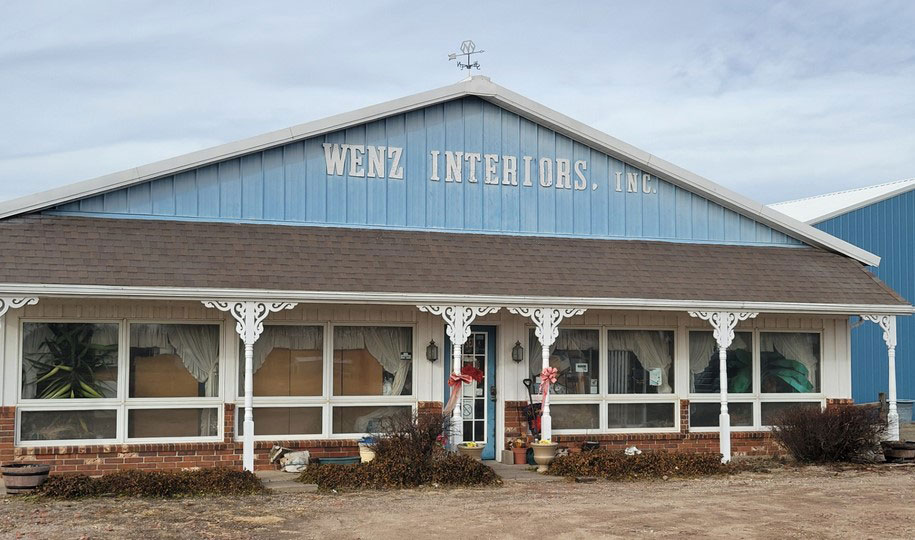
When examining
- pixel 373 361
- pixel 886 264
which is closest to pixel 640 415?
pixel 373 361

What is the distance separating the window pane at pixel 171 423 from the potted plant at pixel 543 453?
4.39 meters

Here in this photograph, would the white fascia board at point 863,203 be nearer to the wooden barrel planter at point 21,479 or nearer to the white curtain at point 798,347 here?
the white curtain at point 798,347

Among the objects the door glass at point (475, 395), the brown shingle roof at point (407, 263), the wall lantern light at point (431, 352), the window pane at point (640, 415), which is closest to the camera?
the brown shingle roof at point (407, 263)

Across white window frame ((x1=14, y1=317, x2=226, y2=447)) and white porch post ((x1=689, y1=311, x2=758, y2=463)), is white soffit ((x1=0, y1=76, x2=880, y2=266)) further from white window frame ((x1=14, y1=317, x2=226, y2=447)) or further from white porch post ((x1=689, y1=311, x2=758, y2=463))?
white porch post ((x1=689, y1=311, x2=758, y2=463))

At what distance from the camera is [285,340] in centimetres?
1516

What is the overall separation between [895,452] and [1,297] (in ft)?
41.8

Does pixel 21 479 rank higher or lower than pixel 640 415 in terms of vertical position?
lower

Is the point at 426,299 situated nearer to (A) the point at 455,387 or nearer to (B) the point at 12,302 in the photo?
(A) the point at 455,387

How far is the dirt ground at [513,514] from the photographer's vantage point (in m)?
10.3

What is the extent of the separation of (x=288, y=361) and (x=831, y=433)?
787 centimetres

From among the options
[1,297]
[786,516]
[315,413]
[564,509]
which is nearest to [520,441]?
[315,413]

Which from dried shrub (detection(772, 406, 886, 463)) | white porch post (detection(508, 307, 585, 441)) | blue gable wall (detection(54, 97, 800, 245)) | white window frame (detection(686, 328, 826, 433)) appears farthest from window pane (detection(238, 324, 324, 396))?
dried shrub (detection(772, 406, 886, 463))

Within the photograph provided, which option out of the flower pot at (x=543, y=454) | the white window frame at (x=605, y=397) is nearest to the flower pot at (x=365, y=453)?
the flower pot at (x=543, y=454)

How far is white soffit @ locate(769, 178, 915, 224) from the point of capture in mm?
24797
